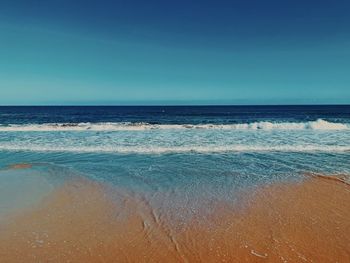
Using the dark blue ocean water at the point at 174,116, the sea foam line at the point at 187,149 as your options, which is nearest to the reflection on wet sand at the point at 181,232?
the sea foam line at the point at 187,149

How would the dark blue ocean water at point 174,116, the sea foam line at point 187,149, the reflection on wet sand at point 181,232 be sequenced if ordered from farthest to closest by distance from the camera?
the dark blue ocean water at point 174,116, the sea foam line at point 187,149, the reflection on wet sand at point 181,232

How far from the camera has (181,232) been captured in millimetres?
4934

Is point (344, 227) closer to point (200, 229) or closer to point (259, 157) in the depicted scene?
point (200, 229)

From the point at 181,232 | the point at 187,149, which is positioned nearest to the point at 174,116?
the point at 187,149

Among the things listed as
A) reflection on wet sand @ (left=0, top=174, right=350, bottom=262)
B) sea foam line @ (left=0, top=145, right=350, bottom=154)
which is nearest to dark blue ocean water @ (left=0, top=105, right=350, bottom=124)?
sea foam line @ (left=0, top=145, right=350, bottom=154)

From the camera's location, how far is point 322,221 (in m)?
5.30

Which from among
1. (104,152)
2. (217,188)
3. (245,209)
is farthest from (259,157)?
(104,152)

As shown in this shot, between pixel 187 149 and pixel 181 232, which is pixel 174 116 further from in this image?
pixel 181 232

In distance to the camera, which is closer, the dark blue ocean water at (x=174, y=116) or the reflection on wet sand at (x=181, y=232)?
the reflection on wet sand at (x=181, y=232)

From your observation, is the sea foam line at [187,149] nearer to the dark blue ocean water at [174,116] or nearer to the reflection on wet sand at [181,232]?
the reflection on wet sand at [181,232]

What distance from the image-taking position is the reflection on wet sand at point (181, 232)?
419 cm

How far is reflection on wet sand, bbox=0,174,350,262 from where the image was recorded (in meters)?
4.19

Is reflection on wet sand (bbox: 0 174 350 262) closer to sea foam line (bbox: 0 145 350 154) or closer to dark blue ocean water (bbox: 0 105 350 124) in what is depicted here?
sea foam line (bbox: 0 145 350 154)

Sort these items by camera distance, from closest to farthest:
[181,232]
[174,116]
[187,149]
→ 1. [181,232]
2. [187,149]
3. [174,116]
